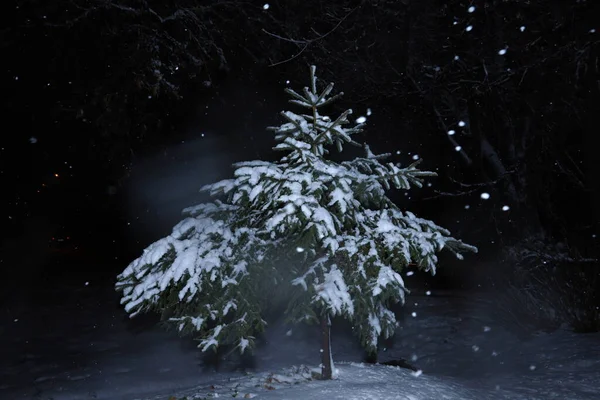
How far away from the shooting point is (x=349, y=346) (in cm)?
1002

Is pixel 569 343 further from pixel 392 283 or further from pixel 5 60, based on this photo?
pixel 5 60

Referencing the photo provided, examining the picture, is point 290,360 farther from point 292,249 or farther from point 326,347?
point 292,249

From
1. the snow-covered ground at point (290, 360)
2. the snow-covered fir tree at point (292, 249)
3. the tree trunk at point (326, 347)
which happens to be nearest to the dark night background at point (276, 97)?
the snow-covered ground at point (290, 360)

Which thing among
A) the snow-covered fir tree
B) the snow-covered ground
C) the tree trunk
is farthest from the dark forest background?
the tree trunk

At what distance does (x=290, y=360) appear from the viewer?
923 cm

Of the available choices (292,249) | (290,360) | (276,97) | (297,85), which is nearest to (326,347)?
(292,249)

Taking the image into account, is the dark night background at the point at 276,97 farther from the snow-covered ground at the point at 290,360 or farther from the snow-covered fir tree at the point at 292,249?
the snow-covered fir tree at the point at 292,249

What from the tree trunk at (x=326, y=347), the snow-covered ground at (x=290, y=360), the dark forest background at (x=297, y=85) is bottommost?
the snow-covered ground at (x=290, y=360)

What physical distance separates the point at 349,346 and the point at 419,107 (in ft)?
21.3

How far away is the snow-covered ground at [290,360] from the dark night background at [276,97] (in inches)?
48.3

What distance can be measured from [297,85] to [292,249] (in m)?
7.23

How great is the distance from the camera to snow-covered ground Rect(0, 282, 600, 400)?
18.4 ft

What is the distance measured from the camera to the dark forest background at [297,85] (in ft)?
27.9

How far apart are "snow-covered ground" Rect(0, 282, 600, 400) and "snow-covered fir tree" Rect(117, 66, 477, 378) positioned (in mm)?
Result: 943
